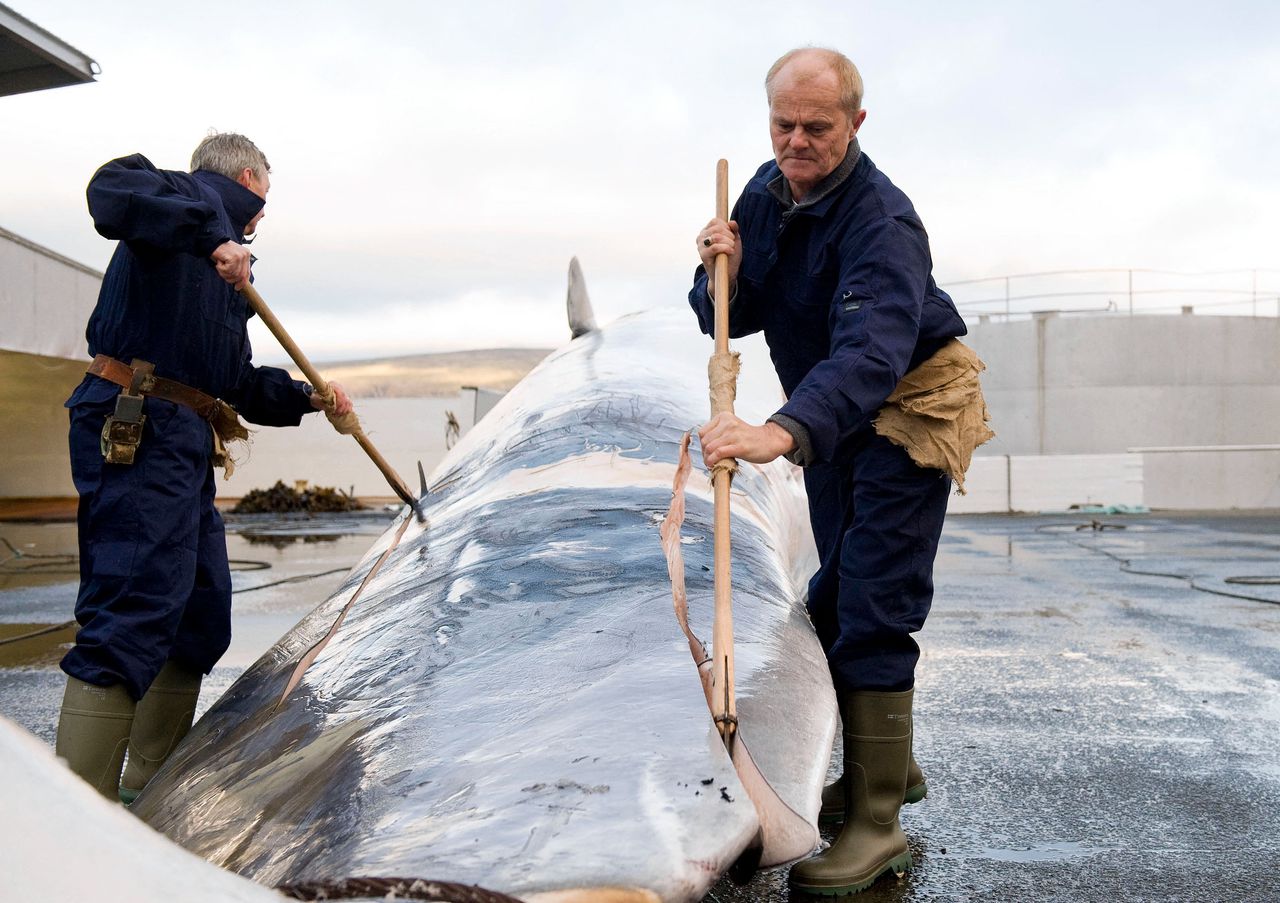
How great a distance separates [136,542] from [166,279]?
2.28 feet

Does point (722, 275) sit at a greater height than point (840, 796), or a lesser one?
greater

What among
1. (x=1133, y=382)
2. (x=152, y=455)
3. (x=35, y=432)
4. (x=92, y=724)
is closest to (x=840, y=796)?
(x=92, y=724)

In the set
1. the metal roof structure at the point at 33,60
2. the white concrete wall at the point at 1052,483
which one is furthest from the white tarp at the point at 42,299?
the white concrete wall at the point at 1052,483

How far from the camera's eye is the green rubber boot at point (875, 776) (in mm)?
2604

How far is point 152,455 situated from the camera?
9.75 feet

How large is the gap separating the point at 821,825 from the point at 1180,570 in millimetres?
7486

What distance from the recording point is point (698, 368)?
464 cm

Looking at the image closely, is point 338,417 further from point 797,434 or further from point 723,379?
Result: point 797,434

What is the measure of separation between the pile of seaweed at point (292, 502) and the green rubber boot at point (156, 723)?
A: 1535 cm

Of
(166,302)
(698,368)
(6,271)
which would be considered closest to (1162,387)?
(6,271)

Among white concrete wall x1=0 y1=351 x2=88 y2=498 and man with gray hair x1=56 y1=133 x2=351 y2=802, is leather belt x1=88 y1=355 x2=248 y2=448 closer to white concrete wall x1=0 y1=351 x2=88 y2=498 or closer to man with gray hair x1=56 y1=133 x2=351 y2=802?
man with gray hair x1=56 y1=133 x2=351 y2=802

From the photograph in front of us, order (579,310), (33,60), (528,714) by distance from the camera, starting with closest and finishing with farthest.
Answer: (528,714)
(579,310)
(33,60)

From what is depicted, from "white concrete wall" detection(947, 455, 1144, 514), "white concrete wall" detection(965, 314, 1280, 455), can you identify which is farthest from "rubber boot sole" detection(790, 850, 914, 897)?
"white concrete wall" detection(965, 314, 1280, 455)

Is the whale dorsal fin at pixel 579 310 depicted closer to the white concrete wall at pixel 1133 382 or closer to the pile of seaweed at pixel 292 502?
the pile of seaweed at pixel 292 502
